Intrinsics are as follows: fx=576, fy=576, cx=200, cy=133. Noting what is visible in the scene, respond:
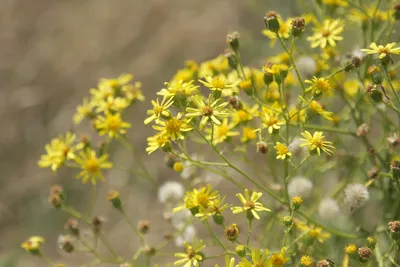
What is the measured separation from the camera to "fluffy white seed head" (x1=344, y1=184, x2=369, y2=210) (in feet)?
8.08

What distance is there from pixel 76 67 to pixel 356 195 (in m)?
4.61

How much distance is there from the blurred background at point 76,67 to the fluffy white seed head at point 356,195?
2713 millimetres

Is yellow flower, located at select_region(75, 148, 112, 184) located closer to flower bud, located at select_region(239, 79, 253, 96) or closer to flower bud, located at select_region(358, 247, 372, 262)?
flower bud, located at select_region(239, 79, 253, 96)

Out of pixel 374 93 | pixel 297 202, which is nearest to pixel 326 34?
pixel 374 93

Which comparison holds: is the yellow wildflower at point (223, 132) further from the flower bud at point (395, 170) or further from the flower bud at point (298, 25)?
the flower bud at point (395, 170)

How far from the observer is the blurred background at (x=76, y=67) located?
5398 millimetres

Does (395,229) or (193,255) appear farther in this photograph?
(193,255)

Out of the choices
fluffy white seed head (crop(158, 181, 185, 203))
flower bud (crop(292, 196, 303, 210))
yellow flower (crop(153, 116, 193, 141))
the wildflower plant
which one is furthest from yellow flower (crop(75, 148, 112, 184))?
flower bud (crop(292, 196, 303, 210))

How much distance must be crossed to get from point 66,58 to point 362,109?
177 inches

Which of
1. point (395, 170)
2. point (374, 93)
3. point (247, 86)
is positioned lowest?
point (395, 170)

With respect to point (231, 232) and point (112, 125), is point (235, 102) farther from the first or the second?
point (112, 125)

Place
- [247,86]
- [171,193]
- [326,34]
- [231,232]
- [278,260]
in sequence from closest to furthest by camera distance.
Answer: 1. [278,260]
2. [231,232]
3. [247,86]
4. [326,34]
5. [171,193]

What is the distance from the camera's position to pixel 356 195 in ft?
8.14

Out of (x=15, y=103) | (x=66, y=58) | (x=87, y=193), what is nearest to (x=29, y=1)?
(x=66, y=58)
